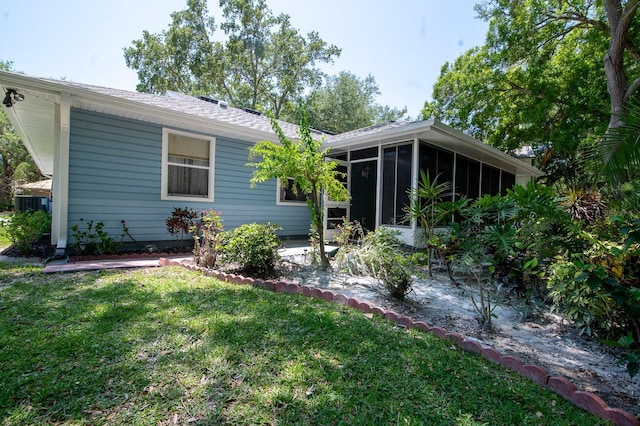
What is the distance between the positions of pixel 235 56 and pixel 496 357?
2340 centimetres

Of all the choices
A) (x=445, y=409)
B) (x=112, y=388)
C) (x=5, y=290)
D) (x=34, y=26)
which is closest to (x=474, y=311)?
(x=445, y=409)

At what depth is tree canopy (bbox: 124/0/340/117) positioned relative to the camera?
20969 mm

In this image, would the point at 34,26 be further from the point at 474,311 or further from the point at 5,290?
the point at 474,311

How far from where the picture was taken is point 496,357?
234cm

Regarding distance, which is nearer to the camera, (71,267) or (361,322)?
(361,322)

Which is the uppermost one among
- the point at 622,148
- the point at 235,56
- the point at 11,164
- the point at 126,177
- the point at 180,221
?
the point at 235,56

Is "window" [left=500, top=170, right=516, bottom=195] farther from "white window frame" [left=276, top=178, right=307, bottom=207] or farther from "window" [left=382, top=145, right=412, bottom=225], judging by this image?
"white window frame" [left=276, top=178, right=307, bottom=207]

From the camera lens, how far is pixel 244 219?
25.7 ft

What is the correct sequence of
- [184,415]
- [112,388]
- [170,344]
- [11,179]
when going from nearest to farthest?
[184,415]
[112,388]
[170,344]
[11,179]

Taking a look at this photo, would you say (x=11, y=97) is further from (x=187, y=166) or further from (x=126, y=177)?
(x=187, y=166)

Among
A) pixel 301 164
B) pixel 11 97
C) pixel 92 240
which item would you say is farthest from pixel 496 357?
pixel 11 97

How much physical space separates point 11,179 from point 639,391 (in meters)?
33.4

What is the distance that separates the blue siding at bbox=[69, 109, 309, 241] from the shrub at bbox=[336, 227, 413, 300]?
374 centimetres

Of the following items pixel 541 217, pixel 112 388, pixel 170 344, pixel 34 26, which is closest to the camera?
pixel 112 388
